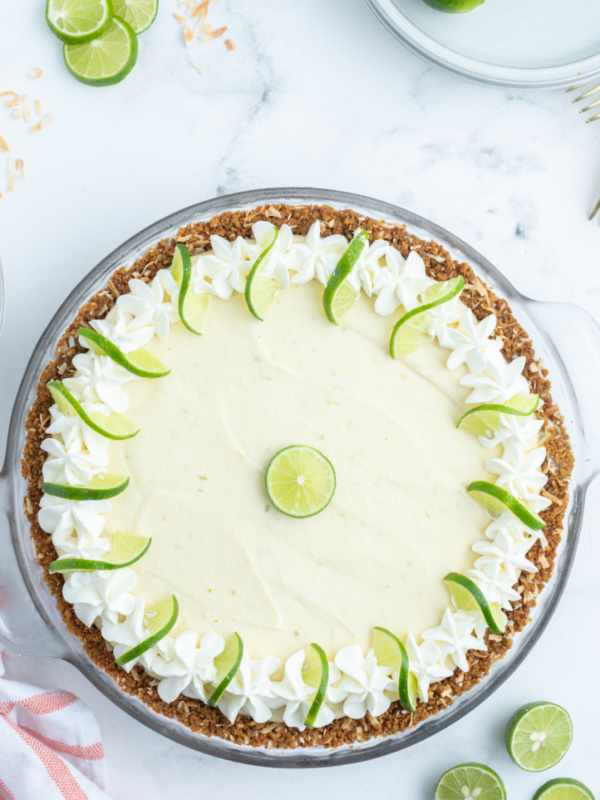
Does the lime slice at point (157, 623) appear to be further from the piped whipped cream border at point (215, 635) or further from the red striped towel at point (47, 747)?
the red striped towel at point (47, 747)

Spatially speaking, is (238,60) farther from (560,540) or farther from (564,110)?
(560,540)

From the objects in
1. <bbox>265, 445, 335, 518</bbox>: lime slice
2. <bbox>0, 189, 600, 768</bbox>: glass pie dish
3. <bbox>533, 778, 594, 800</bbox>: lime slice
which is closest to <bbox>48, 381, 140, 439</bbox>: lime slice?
<bbox>0, 189, 600, 768</bbox>: glass pie dish

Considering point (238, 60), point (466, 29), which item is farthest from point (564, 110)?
point (238, 60)

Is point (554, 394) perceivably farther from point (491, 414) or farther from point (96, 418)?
point (96, 418)

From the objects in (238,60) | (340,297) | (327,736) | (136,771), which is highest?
(238,60)

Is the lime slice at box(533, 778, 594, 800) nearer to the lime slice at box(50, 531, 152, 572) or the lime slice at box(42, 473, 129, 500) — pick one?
the lime slice at box(50, 531, 152, 572)
